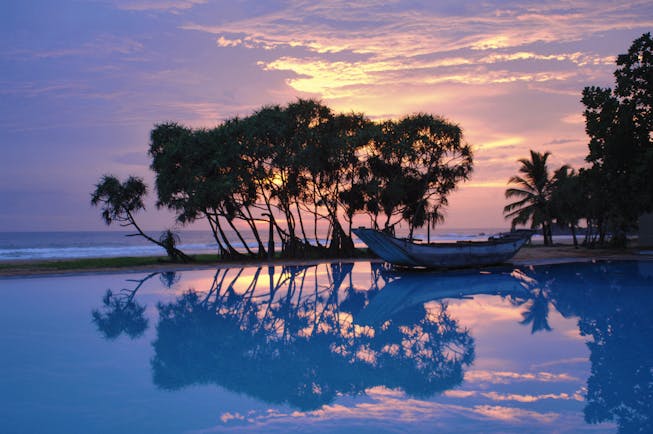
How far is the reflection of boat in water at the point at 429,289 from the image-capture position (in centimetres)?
1175

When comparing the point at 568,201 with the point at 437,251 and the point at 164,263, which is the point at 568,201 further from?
the point at 164,263

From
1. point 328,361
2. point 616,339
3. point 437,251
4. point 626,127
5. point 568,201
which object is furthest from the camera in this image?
point 568,201

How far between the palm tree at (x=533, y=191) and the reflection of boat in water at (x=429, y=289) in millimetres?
18882

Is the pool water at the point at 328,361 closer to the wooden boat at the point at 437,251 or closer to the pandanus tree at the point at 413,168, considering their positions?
the wooden boat at the point at 437,251

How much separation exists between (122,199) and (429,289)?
1504cm

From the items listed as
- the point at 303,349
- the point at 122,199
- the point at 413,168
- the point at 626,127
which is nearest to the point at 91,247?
the point at 122,199

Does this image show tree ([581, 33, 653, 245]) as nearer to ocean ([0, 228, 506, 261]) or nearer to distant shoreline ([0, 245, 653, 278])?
distant shoreline ([0, 245, 653, 278])

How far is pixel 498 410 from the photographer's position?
519 centimetres

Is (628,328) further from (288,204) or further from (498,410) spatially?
(288,204)

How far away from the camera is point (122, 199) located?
2411 cm

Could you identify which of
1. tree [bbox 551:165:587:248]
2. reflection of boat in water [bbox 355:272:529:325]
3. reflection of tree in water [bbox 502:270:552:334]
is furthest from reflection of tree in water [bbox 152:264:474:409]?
tree [bbox 551:165:587:248]

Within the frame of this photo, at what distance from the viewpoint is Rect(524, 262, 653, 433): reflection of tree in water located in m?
5.29

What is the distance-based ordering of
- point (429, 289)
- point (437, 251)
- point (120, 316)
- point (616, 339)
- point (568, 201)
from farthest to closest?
point (568, 201) → point (437, 251) → point (429, 289) → point (120, 316) → point (616, 339)

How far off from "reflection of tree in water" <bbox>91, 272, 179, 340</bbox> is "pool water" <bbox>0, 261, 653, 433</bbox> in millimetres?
40
